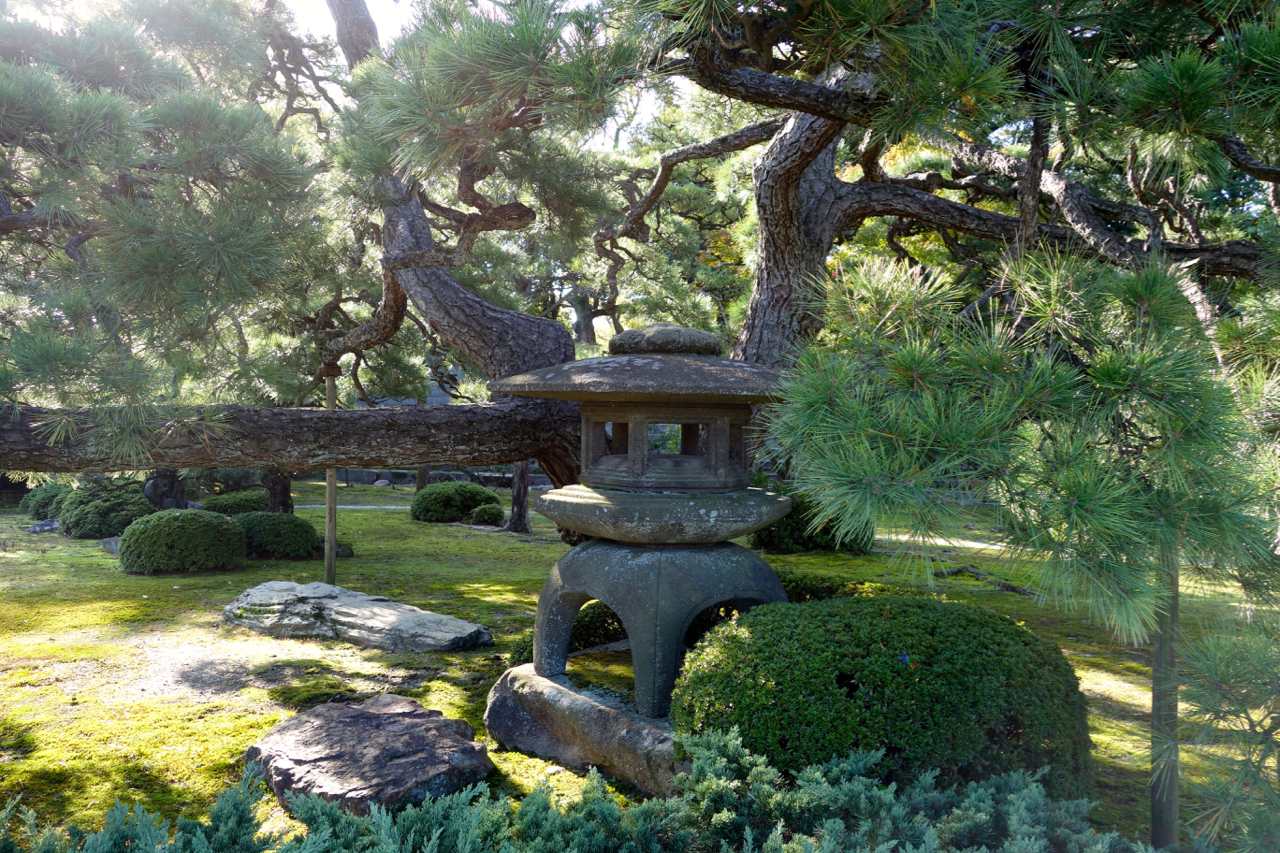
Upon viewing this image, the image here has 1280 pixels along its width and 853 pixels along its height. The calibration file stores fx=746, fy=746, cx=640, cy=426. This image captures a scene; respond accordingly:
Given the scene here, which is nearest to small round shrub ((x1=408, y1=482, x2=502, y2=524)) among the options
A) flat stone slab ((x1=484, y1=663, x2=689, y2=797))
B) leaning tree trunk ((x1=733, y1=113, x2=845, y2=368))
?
leaning tree trunk ((x1=733, y1=113, x2=845, y2=368))

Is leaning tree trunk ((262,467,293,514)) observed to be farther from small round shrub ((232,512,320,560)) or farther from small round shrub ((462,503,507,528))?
small round shrub ((462,503,507,528))

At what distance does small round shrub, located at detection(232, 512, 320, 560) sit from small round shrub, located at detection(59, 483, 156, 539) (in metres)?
2.31

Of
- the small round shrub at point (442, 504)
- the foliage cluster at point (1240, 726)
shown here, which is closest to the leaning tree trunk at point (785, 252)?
the foliage cluster at point (1240, 726)

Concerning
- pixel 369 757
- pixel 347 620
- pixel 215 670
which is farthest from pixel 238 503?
pixel 369 757

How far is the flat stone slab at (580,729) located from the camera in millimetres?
3260

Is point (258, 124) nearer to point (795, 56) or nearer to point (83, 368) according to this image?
point (83, 368)

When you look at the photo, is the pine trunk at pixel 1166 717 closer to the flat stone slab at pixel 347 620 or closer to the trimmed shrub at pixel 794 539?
the flat stone slab at pixel 347 620

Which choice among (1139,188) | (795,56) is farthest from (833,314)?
(1139,188)

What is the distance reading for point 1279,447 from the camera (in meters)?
2.41

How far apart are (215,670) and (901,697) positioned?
449 centimetres

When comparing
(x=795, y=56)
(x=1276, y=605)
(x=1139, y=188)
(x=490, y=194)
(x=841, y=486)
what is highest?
(x=490, y=194)

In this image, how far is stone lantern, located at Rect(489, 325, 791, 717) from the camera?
3.60 meters

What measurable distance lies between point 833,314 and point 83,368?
3103mm

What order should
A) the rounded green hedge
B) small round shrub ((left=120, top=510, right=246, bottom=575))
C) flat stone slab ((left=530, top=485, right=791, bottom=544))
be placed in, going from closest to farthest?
the rounded green hedge
flat stone slab ((left=530, top=485, right=791, bottom=544))
small round shrub ((left=120, top=510, right=246, bottom=575))
